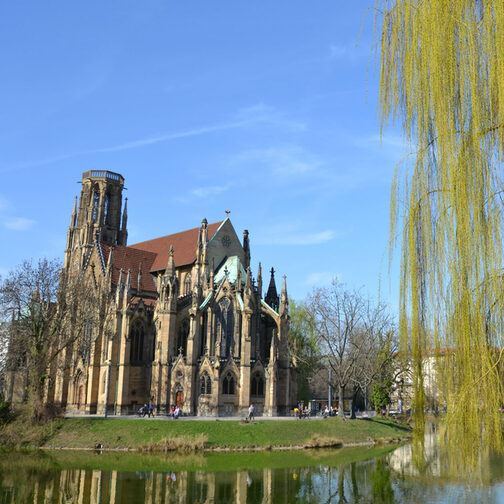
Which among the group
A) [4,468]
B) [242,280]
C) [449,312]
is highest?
[242,280]

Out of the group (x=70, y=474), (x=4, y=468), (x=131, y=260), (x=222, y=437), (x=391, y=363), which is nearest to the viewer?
(x=70, y=474)

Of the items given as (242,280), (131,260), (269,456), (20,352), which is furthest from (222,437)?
(131,260)

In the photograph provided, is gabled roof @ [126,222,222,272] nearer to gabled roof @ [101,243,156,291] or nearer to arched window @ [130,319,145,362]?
gabled roof @ [101,243,156,291]

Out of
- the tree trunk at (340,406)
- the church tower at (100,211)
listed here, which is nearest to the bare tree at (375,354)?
the tree trunk at (340,406)

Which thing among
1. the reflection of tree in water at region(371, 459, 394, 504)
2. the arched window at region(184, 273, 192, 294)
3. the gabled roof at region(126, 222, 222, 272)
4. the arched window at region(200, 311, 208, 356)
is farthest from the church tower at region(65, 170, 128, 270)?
the reflection of tree in water at region(371, 459, 394, 504)

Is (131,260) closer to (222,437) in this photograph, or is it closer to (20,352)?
(20,352)

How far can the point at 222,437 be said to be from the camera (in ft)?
138

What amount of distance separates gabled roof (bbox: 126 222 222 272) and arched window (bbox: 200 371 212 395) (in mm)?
14967

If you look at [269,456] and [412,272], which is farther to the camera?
[269,456]

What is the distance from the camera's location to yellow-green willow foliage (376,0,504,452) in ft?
27.3

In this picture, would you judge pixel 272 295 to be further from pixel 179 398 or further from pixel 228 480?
pixel 228 480

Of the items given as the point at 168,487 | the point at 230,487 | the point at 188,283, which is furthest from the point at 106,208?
the point at 230,487

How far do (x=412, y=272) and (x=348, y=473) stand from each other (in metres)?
25.5

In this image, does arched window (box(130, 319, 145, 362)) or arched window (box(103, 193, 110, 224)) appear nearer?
arched window (box(130, 319, 145, 362))
